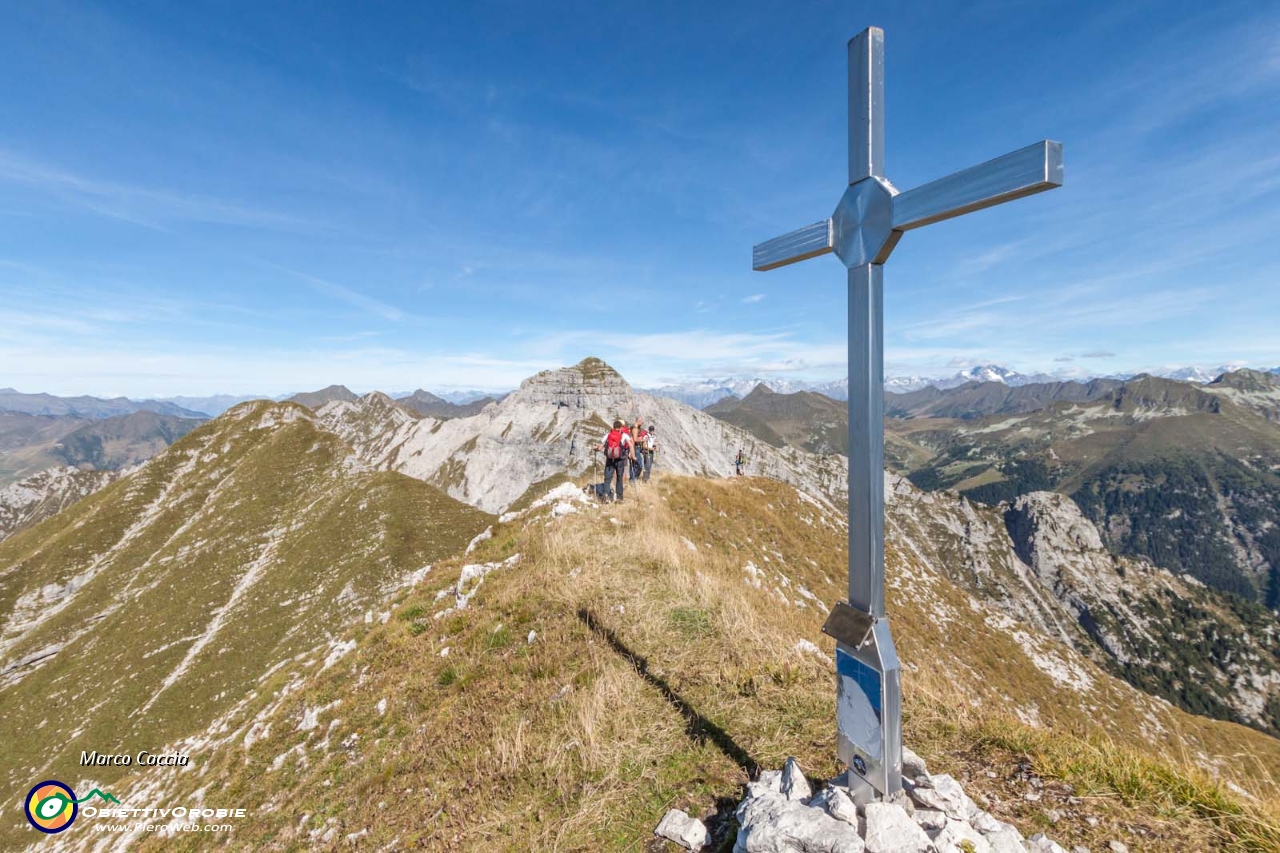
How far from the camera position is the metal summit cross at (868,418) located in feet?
14.5

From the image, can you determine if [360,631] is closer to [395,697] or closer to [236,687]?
[395,697]

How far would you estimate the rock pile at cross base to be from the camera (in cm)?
382

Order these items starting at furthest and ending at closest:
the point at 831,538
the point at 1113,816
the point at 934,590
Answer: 1. the point at 934,590
2. the point at 831,538
3. the point at 1113,816

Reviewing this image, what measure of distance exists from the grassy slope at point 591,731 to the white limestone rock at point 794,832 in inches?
39.8

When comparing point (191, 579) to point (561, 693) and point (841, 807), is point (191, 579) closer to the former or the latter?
point (561, 693)

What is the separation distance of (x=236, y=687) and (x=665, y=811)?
2227 inches

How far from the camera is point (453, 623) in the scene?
11320 mm

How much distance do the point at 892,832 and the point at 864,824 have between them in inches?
12.7

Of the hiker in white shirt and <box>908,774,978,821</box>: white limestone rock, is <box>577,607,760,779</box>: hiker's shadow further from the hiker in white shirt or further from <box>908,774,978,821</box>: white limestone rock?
the hiker in white shirt

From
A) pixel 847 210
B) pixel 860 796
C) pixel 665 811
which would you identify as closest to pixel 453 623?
pixel 665 811

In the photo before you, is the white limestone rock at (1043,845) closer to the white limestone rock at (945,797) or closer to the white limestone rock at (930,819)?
the white limestone rock at (945,797)

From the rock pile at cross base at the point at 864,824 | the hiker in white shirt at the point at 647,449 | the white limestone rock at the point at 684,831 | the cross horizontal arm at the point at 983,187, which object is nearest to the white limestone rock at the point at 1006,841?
the rock pile at cross base at the point at 864,824

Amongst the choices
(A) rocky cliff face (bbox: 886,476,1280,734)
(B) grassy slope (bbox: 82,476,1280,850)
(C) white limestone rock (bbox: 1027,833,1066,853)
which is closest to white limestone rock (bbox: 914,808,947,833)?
(C) white limestone rock (bbox: 1027,833,1066,853)

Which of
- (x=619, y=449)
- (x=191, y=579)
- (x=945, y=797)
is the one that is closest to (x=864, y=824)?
(x=945, y=797)
